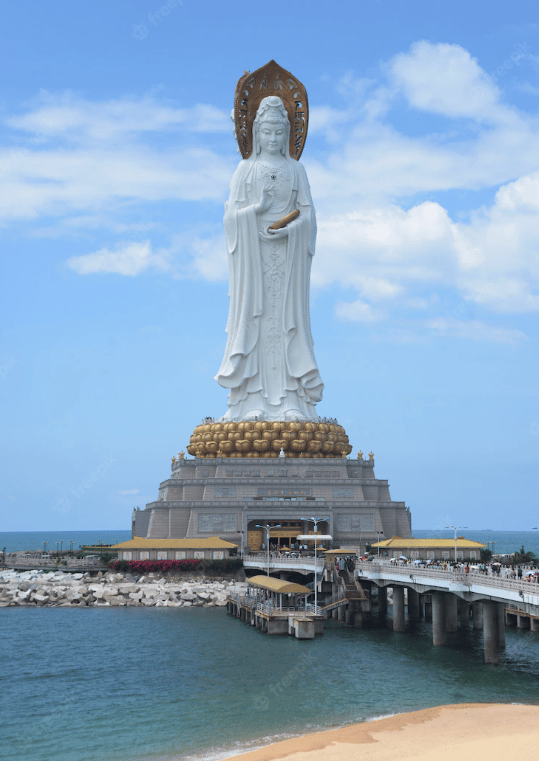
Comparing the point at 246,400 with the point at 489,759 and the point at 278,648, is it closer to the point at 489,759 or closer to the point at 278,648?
the point at 278,648

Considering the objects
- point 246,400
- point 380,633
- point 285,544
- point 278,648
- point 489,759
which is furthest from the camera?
point 246,400

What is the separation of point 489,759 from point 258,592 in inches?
733

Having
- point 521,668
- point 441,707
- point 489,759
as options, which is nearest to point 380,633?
point 521,668

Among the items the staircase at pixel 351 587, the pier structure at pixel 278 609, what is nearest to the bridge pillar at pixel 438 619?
the pier structure at pixel 278 609

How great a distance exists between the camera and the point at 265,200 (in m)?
49.3

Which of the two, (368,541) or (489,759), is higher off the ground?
(368,541)

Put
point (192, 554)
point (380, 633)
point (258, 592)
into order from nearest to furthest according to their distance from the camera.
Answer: point (380, 633)
point (258, 592)
point (192, 554)

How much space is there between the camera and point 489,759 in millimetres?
15703

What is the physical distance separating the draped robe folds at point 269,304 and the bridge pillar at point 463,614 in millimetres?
15166

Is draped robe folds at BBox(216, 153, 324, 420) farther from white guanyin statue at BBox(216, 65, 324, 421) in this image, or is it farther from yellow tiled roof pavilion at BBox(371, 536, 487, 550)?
yellow tiled roof pavilion at BBox(371, 536, 487, 550)

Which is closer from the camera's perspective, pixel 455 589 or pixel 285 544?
pixel 455 589

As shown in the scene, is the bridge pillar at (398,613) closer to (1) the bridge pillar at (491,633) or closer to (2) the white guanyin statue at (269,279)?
(1) the bridge pillar at (491,633)

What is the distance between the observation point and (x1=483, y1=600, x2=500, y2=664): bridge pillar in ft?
79.8

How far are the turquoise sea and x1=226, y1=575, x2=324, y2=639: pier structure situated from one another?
0.57 metres
